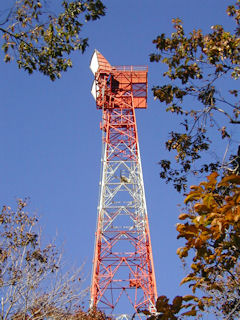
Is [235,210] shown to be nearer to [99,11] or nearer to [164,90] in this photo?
[164,90]

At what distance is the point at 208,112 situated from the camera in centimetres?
514

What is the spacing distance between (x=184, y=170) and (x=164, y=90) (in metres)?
1.17

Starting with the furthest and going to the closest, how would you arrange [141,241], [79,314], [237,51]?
[141,241] → [79,314] → [237,51]

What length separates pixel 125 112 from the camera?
70.5ft

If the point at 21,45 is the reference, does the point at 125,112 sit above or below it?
above

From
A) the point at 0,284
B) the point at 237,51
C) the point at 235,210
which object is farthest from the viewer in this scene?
the point at 0,284

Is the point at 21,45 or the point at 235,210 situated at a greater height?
the point at 21,45

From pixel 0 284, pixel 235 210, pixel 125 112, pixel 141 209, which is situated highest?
pixel 125 112

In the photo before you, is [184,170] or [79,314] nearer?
[184,170]

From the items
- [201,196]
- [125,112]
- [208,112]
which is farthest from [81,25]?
[125,112]

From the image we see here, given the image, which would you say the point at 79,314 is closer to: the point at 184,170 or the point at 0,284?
the point at 0,284

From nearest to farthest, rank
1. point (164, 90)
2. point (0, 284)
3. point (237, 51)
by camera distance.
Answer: point (237, 51)
point (164, 90)
point (0, 284)

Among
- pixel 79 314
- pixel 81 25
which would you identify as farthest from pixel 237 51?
pixel 79 314

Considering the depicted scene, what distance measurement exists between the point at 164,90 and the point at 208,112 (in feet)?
2.57
